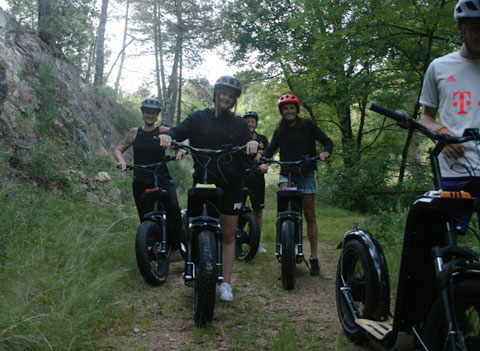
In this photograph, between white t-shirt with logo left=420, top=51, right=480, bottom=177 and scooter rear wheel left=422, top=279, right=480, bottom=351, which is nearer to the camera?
scooter rear wheel left=422, top=279, right=480, bottom=351

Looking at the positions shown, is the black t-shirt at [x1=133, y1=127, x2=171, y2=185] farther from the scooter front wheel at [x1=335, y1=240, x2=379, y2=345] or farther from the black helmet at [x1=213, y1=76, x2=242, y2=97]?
the scooter front wheel at [x1=335, y1=240, x2=379, y2=345]

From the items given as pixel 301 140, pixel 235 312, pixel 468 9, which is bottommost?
pixel 235 312

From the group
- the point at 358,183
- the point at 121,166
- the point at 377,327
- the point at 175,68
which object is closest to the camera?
the point at 377,327

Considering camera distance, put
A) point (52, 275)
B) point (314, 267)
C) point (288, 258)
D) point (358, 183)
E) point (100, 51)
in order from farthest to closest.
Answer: point (100, 51), point (358, 183), point (314, 267), point (288, 258), point (52, 275)

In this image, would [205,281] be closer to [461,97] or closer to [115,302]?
[115,302]

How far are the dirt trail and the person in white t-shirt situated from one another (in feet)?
4.51

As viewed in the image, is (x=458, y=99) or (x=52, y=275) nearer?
(x=458, y=99)

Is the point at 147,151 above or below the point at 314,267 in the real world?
above

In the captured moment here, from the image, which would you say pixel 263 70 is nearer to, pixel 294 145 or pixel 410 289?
pixel 294 145

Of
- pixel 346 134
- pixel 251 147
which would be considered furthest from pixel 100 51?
pixel 251 147

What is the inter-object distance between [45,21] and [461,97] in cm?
1258

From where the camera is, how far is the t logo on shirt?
240 cm

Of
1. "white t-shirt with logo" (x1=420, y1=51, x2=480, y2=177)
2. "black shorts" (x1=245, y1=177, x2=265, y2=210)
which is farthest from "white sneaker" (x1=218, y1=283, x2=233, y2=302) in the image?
"black shorts" (x1=245, y1=177, x2=265, y2=210)

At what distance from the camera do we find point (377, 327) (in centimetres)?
262
